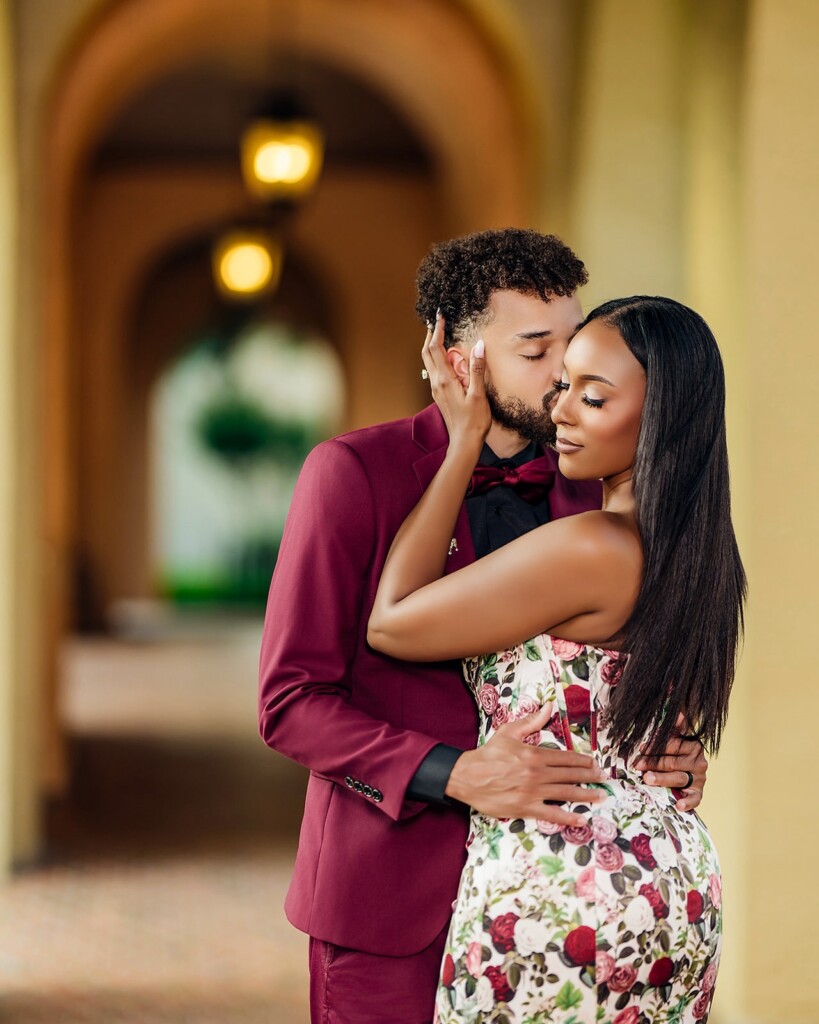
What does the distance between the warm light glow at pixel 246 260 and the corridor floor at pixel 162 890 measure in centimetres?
372

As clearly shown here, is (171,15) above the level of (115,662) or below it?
above

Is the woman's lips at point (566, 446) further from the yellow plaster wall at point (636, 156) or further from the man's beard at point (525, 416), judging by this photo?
the yellow plaster wall at point (636, 156)

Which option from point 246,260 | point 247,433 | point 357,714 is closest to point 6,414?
point 357,714

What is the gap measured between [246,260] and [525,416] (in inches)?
373

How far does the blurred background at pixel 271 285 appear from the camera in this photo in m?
4.61

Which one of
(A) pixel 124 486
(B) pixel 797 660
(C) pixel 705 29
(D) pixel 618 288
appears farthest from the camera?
(A) pixel 124 486

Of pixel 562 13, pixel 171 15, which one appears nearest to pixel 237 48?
pixel 171 15

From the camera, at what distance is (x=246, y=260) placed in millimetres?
11711

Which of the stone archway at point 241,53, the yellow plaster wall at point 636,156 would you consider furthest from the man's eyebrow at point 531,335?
the stone archway at point 241,53

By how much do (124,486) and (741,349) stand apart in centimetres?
1957

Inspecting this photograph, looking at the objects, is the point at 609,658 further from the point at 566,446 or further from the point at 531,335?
the point at 531,335

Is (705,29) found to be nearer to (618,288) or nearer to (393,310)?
(618,288)

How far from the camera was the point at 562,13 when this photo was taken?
677 cm

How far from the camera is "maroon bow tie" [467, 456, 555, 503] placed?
2.57 metres
